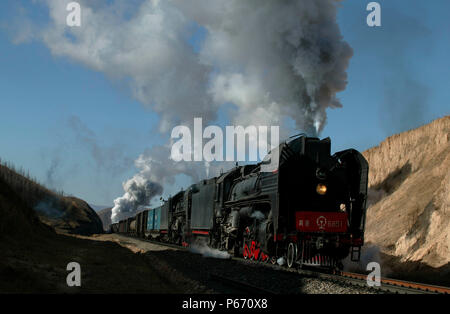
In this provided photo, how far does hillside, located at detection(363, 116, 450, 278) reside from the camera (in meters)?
18.2

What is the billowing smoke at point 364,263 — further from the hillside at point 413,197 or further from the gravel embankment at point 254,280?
the gravel embankment at point 254,280

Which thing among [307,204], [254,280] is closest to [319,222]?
[307,204]

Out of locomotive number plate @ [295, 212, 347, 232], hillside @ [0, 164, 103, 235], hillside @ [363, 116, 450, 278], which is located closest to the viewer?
locomotive number plate @ [295, 212, 347, 232]

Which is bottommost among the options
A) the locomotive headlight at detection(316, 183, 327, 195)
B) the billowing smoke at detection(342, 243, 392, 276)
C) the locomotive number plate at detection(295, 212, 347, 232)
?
the billowing smoke at detection(342, 243, 392, 276)

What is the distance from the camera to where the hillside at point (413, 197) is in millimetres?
18250

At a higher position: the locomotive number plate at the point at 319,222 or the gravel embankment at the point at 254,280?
the locomotive number plate at the point at 319,222

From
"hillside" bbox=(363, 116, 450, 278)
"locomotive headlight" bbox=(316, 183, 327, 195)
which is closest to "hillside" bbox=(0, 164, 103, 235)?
"hillside" bbox=(363, 116, 450, 278)

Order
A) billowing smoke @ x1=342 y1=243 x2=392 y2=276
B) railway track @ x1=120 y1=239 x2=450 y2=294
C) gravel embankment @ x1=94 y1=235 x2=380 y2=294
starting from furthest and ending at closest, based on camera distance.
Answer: billowing smoke @ x1=342 y1=243 x2=392 y2=276
gravel embankment @ x1=94 y1=235 x2=380 y2=294
railway track @ x1=120 y1=239 x2=450 y2=294

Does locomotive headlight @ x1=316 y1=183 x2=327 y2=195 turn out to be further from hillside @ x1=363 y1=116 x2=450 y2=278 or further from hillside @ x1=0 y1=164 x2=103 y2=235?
hillside @ x1=0 y1=164 x2=103 y2=235

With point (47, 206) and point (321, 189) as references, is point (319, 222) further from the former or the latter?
point (47, 206)

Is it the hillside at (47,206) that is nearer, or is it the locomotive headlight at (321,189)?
the locomotive headlight at (321,189)

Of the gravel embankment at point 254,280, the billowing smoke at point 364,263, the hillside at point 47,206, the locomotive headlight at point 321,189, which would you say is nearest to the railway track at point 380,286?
the gravel embankment at point 254,280
